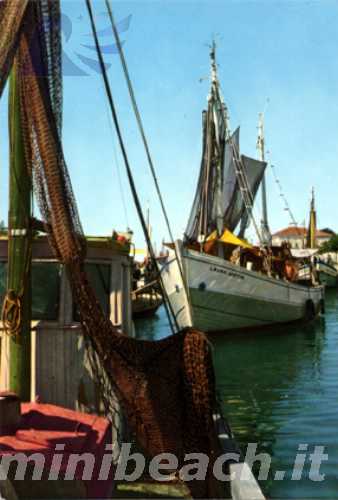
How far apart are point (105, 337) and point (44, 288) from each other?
2.13 m

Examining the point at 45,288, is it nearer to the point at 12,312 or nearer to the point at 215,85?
the point at 12,312

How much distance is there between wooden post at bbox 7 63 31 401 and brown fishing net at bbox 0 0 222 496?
29.8 inches

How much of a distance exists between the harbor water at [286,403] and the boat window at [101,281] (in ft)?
6.65

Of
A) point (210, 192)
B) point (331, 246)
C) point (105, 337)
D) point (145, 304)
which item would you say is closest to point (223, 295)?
point (210, 192)

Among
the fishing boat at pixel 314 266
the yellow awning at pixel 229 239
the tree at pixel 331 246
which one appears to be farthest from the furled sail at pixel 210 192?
the tree at pixel 331 246

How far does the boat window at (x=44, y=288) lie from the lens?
6988 millimetres

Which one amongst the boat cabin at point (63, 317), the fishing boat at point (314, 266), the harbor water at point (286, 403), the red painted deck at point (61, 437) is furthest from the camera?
the fishing boat at point (314, 266)

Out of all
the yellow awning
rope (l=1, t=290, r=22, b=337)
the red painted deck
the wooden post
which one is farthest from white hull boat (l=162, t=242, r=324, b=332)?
the red painted deck

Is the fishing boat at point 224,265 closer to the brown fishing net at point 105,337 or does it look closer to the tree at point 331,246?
the brown fishing net at point 105,337

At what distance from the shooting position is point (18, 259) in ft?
20.0

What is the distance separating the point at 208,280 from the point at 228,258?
6.39 m

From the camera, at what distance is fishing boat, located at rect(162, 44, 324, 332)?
938 inches

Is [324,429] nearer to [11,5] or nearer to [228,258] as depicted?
[11,5]

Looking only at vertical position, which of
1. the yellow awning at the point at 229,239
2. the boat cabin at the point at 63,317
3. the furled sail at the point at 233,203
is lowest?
the boat cabin at the point at 63,317
